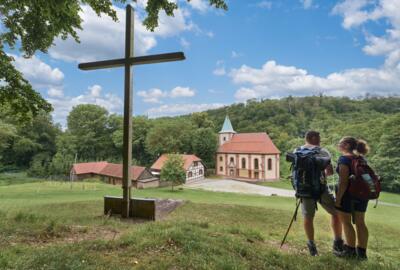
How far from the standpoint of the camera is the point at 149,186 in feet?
102

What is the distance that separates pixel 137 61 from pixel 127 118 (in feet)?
3.24

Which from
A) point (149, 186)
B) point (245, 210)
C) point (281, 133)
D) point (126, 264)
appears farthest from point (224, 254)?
point (281, 133)

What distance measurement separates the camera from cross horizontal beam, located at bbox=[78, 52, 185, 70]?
4.13m

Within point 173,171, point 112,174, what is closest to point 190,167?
point 173,171

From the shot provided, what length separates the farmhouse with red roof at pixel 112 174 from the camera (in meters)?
30.2

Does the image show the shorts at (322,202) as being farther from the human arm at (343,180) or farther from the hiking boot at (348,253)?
the hiking boot at (348,253)

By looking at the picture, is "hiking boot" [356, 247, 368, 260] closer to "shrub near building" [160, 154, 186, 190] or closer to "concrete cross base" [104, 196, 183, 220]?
"concrete cross base" [104, 196, 183, 220]

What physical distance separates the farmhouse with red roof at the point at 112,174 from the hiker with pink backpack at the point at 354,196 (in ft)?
92.6

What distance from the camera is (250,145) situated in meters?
40.9

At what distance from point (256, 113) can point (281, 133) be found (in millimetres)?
11849

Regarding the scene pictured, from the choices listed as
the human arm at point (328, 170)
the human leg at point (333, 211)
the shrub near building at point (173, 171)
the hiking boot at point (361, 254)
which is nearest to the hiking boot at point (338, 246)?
the human leg at point (333, 211)

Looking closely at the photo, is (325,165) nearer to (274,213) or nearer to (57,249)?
(57,249)

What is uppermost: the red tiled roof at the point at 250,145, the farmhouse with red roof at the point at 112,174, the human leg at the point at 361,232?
the red tiled roof at the point at 250,145

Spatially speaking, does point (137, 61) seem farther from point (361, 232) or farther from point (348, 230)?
point (361, 232)
